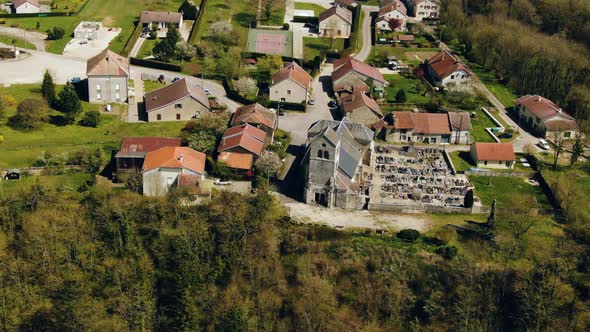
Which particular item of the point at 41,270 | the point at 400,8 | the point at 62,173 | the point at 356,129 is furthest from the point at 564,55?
the point at 41,270

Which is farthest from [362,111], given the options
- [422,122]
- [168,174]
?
[168,174]

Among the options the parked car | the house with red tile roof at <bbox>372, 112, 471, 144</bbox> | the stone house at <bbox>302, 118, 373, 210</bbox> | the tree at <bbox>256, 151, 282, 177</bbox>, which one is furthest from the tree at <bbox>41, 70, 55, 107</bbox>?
the parked car

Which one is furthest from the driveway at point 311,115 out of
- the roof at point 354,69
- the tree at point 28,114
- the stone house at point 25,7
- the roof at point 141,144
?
the stone house at point 25,7

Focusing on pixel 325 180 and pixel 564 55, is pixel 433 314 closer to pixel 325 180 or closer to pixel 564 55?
pixel 325 180

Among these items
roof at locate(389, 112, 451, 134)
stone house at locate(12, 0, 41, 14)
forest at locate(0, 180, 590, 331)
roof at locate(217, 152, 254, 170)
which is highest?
stone house at locate(12, 0, 41, 14)

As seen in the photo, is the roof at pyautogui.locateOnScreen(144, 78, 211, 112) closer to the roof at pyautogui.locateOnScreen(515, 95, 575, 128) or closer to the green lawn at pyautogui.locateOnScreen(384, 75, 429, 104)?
the green lawn at pyautogui.locateOnScreen(384, 75, 429, 104)

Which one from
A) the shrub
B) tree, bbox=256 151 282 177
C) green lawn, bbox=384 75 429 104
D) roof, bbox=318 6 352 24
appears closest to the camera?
the shrub
